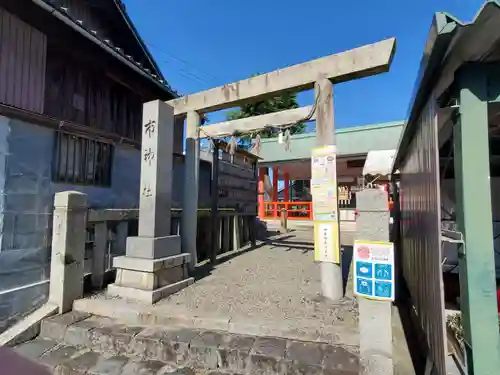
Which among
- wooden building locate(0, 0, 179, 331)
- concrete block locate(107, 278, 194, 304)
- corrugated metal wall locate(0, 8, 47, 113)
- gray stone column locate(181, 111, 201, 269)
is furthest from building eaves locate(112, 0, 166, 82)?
concrete block locate(107, 278, 194, 304)

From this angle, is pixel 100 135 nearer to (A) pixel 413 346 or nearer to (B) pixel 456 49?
(B) pixel 456 49

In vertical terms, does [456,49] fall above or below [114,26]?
below

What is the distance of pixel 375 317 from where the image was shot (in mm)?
2510

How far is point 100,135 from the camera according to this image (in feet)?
17.1

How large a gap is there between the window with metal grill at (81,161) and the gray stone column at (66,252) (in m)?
0.61

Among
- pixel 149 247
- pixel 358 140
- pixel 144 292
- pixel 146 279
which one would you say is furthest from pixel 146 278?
pixel 358 140

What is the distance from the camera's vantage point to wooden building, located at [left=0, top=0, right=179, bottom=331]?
3.89 m

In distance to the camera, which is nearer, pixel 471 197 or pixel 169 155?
pixel 471 197

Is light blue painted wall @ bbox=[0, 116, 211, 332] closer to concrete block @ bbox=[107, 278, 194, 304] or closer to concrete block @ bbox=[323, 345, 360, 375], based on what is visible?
concrete block @ bbox=[107, 278, 194, 304]

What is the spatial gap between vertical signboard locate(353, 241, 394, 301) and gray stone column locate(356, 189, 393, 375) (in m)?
0.08

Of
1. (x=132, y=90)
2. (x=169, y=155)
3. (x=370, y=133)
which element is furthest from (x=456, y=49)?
(x=370, y=133)

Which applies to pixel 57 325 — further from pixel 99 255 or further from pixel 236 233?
pixel 236 233

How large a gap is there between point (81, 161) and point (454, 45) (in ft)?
16.9

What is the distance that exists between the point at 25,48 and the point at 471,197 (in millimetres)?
6827
